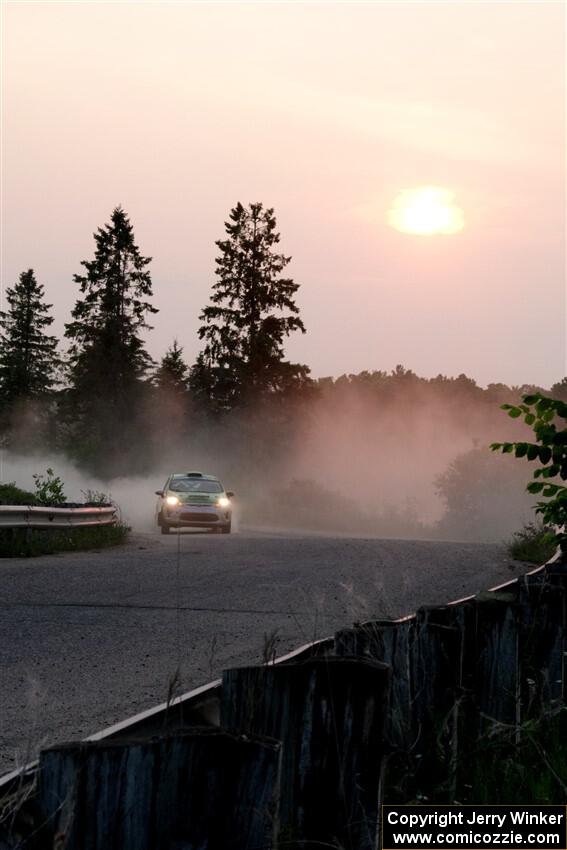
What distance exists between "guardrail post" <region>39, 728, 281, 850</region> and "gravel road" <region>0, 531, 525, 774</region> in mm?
308

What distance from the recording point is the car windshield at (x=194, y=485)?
103ft

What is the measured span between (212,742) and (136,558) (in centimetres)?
1498

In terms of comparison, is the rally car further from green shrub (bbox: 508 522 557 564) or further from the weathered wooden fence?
the weathered wooden fence

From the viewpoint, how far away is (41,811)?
232 cm

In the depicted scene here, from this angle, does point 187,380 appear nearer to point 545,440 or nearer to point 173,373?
point 173,373

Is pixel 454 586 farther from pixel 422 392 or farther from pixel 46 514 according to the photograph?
pixel 422 392

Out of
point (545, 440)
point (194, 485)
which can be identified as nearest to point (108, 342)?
point (194, 485)

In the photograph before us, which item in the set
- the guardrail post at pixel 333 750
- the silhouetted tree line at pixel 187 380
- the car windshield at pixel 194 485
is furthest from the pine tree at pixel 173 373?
the guardrail post at pixel 333 750

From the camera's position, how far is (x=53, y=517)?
20141 mm

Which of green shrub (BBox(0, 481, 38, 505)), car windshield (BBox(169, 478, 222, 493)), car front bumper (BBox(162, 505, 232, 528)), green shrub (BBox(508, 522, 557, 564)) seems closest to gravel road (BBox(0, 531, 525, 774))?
green shrub (BBox(508, 522, 557, 564))

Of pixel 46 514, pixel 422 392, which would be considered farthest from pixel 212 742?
pixel 422 392

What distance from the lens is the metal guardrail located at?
18312mm

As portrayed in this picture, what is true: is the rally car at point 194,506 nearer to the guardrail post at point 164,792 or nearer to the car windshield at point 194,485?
the car windshield at point 194,485

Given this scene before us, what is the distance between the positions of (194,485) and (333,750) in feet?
94.5
